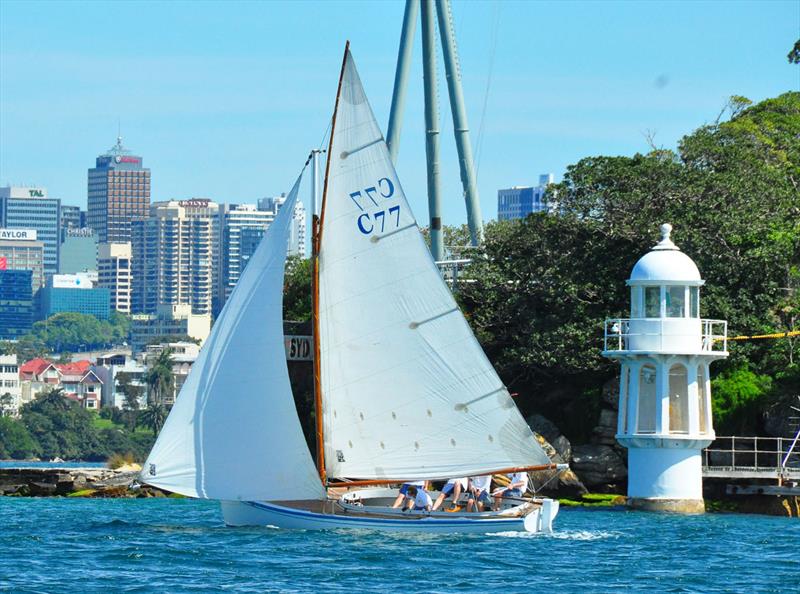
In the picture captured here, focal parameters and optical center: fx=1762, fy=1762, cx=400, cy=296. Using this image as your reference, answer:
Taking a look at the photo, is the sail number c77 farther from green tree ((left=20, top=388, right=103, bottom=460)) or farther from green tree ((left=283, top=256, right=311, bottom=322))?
green tree ((left=20, top=388, right=103, bottom=460))

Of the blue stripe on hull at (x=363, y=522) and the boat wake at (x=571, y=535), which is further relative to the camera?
the boat wake at (x=571, y=535)

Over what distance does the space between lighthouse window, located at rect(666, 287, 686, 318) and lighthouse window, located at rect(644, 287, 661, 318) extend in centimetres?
27

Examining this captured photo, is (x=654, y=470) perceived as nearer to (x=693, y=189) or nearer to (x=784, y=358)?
(x=784, y=358)

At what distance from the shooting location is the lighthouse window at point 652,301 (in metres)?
48.5

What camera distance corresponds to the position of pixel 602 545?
37.1m

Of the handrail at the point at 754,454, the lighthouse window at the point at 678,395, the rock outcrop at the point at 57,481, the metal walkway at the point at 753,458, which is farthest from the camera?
the rock outcrop at the point at 57,481

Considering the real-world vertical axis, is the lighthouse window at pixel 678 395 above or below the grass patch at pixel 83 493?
above

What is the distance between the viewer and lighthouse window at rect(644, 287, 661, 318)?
4850 cm

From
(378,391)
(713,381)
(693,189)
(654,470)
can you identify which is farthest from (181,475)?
(693,189)

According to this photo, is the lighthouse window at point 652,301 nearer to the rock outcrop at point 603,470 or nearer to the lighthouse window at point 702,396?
the lighthouse window at point 702,396

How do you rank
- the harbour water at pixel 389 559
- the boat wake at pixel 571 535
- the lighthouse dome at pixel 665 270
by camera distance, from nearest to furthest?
the harbour water at pixel 389 559, the boat wake at pixel 571 535, the lighthouse dome at pixel 665 270

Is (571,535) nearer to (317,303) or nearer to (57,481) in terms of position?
(317,303)

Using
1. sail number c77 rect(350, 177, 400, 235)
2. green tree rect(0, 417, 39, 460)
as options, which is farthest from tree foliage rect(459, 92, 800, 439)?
green tree rect(0, 417, 39, 460)

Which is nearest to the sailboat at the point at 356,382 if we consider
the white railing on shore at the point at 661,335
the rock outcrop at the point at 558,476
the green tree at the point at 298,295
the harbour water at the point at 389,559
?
the harbour water at the point at 389,559
